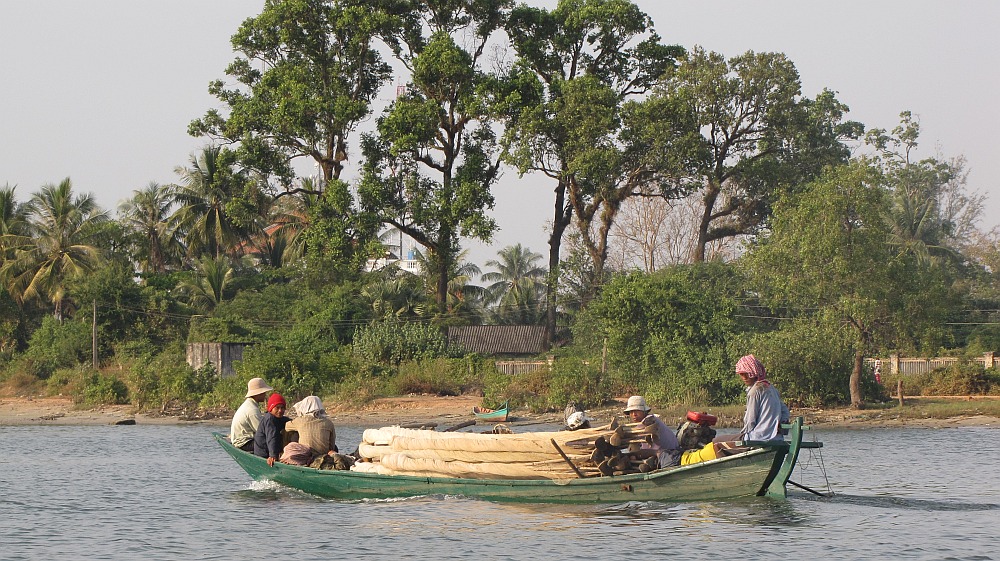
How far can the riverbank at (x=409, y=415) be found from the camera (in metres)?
31.2

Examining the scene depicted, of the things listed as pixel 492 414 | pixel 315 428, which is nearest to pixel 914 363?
pixel 492 414

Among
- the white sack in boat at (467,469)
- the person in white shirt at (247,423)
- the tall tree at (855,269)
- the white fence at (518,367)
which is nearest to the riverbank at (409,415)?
the tall tree at (855,269)

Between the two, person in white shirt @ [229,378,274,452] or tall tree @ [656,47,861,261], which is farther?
tall tree @ [656,47,861,261]

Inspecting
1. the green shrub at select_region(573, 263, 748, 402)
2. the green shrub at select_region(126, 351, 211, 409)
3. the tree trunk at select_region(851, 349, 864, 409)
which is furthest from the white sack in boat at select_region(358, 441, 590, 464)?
the green shrub at select_region(126, 351, 211, 409)

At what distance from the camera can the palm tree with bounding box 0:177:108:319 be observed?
46938mm

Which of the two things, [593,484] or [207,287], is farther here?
[207,287]

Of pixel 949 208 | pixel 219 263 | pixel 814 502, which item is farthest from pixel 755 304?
pixel 949 208

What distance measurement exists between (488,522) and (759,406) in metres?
3.74

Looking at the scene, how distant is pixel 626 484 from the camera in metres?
14.8

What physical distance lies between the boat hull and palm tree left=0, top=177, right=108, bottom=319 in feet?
106

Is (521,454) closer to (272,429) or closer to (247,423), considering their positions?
(272,429)

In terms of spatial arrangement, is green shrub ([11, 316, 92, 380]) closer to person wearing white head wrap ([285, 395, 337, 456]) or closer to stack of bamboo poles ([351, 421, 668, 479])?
person wearing white head wrap ([285, 395, 337, 456])

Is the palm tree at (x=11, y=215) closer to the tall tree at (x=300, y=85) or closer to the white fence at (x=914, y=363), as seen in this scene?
the tall tree at (x=300, y=85)

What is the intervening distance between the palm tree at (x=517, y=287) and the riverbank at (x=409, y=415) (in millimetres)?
18469
